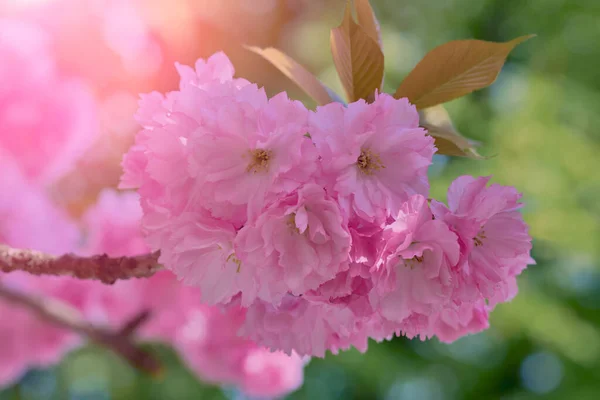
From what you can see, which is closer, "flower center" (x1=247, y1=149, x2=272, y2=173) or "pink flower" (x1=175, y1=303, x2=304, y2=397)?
"flower center" (x1=247, y1=149, x2=272, y2=173)

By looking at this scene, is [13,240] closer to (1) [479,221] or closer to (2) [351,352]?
(1) [479,221]

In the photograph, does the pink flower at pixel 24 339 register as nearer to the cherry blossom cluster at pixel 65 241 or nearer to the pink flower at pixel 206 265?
the cherry blossom cluster at pixel 65 241

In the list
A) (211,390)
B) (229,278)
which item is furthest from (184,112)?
(211,390)

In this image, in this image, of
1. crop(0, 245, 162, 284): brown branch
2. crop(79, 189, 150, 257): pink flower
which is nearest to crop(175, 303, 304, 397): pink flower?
crop(79, 189, 150, 257): pink flower

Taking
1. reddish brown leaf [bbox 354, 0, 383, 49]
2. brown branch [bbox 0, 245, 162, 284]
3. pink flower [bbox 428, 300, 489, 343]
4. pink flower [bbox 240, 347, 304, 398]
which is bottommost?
pink flower [bbox 240, 347, 304, 398]

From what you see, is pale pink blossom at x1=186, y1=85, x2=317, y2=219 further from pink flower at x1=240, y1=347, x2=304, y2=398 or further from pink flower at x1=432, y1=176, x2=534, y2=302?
pink flower at x1=240, y1=347, x2=304, y2=398

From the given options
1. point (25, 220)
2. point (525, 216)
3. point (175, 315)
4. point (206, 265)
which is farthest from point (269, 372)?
point (525, 216)

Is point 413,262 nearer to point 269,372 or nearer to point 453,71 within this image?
point 453,71
